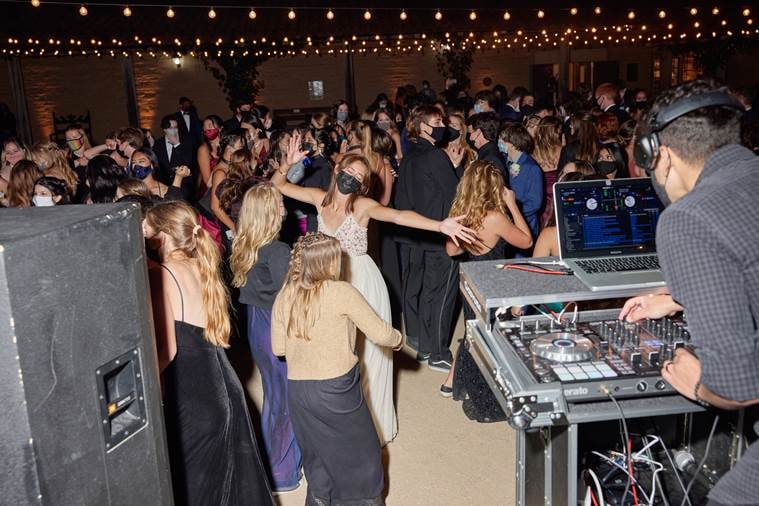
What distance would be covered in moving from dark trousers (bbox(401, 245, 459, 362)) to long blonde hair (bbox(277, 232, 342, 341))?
2.04 metres

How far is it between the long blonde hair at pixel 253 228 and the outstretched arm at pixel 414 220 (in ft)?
2.08

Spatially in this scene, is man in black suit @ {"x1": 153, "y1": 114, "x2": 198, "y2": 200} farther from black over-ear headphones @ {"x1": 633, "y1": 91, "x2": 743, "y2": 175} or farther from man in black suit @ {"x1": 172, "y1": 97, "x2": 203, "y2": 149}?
black over-ear headphones @ {"x1": 633, "y1": 91, "x2": 743, "y2": 175}

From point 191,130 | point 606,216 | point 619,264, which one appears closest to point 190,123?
point 191,130

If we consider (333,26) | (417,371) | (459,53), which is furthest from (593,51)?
(417,371)

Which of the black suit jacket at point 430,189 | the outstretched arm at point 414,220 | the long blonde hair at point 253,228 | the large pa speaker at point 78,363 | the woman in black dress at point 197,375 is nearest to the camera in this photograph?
the large pa speaker at point 78,363

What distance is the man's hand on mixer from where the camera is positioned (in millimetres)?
2275

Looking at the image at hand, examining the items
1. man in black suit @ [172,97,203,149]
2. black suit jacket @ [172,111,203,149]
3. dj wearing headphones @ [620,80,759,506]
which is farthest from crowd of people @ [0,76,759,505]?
man in black suit @ [172,97,203,149]

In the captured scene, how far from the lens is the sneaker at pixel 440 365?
4.84 metres

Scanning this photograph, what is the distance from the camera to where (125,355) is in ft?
5.23

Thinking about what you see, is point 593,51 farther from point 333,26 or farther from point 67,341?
point 67,341

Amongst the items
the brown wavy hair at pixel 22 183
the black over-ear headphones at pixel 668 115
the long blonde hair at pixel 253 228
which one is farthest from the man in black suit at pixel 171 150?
the black over-ear headphones at pixel 668 115

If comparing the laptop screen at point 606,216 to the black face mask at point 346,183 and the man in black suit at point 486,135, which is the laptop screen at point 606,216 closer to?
the black face mask at point 346,183

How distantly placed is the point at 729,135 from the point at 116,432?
5.30 ft

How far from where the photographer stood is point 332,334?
9.40 ft
